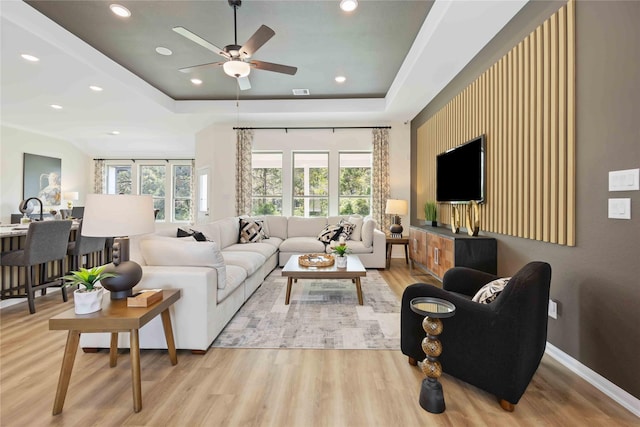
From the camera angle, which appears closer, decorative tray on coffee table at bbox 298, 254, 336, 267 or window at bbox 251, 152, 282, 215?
decorative tray on coffee table at bbox 298, 254, 336, 267

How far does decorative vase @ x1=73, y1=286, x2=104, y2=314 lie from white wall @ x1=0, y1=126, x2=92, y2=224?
7.31 metres

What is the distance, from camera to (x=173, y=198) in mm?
9156

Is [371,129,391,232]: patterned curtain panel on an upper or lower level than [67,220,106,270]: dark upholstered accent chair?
upper

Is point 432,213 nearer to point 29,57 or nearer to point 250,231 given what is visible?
point 250,231

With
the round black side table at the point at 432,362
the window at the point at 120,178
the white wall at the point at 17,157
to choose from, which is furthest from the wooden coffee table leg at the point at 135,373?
the window at the point at 120,178

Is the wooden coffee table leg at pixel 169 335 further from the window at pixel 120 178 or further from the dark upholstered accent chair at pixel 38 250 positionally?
the window at pixel 120 178

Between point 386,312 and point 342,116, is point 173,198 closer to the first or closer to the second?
point 342,116

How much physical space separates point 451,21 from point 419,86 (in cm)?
160

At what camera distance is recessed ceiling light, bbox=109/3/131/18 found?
2.96 metres

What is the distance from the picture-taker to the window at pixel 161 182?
9102 millimetres

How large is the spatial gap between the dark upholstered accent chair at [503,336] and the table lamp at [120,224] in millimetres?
1872

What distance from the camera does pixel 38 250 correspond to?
318 cm

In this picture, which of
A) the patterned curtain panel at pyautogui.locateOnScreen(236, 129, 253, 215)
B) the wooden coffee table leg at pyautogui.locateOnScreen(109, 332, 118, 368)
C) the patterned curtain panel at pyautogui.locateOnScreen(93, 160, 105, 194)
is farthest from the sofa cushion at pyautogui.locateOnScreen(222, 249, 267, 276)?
the patterned curtain panel at pyautogui.locateOnScreen(93, 160, 105, 194)

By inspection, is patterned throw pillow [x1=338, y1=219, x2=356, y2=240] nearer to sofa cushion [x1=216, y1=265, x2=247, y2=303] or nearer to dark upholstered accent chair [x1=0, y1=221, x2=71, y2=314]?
sofa cushion [x1=216, y1=265, x2=247, y2=303]
